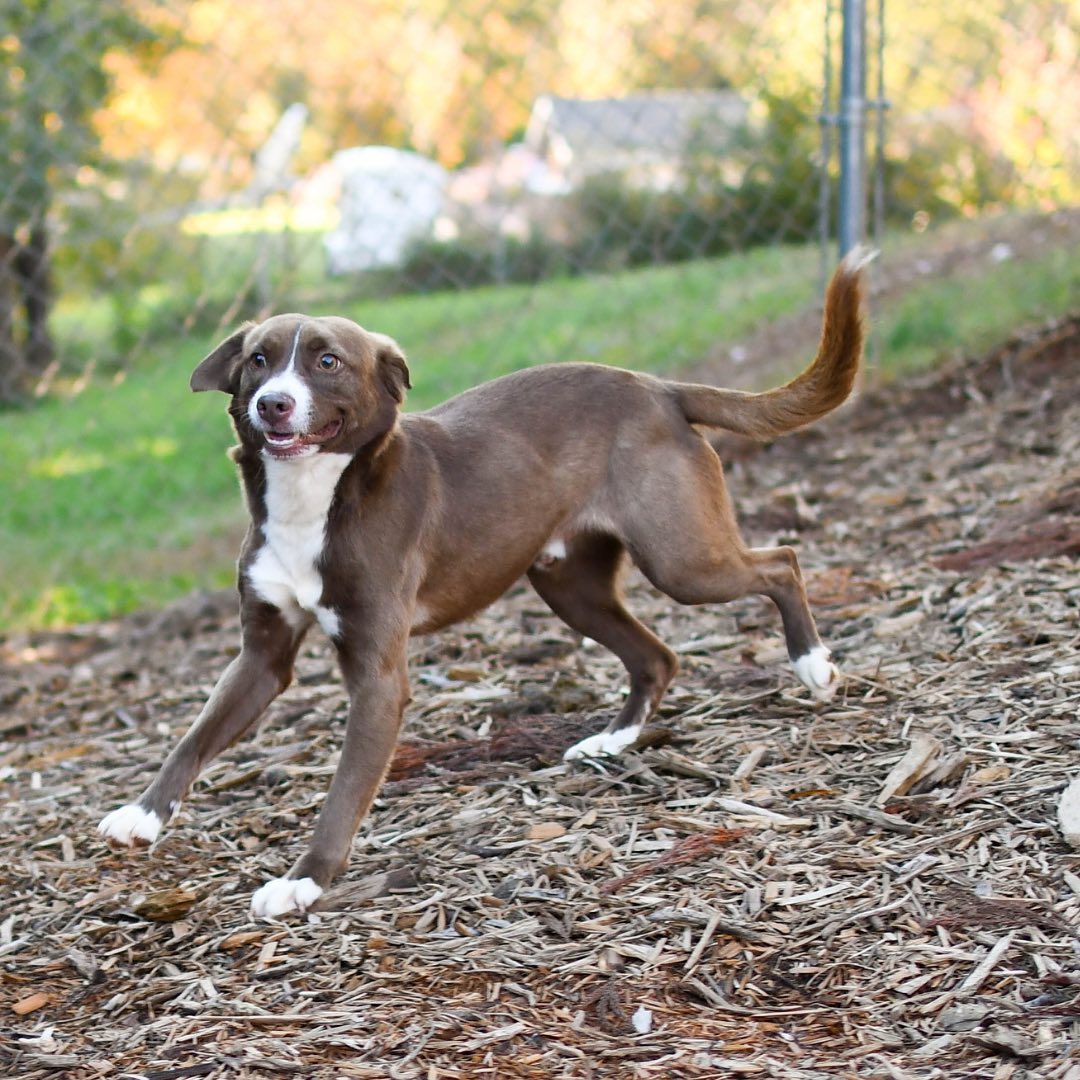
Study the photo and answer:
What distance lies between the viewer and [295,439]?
3.96 metres

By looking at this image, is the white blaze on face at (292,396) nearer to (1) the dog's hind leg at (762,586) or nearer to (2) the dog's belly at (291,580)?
(2) the dog's belly at (291,580)

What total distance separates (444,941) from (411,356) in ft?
19.3

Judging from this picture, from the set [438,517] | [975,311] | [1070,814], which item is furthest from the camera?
[975,311]

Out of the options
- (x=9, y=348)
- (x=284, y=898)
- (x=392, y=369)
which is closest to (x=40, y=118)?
(x=9, y=348)

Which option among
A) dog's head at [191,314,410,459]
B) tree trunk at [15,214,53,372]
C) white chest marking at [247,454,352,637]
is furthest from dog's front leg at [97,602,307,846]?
tree trunk at [15,214,53,372]

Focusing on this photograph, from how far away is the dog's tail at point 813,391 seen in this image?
15.4 feet

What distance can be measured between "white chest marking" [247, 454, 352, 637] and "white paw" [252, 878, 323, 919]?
677 mm

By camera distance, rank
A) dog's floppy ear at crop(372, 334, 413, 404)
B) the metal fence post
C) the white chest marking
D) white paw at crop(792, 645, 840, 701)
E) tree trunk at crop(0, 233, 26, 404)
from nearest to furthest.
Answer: the white chest marking, dog's floppy ear at crop(372, 334, 413, 404), white paw at crop(792, 645, 840, 701), the metal fence post, tree trunk at crop(0, 233, 26, 404)

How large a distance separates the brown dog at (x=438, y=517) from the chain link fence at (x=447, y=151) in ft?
13.3

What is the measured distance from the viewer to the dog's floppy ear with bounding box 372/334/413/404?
14.0 ft

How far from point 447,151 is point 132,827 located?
→ 5545 mm

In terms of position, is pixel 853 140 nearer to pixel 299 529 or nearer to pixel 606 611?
pixel 606 611

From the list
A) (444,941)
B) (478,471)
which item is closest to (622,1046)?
(444,941)

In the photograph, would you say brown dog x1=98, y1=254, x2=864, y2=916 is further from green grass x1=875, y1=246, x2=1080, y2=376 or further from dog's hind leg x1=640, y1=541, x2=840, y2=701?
green grass x1=875, y1=246, x2=1080, y2=376
